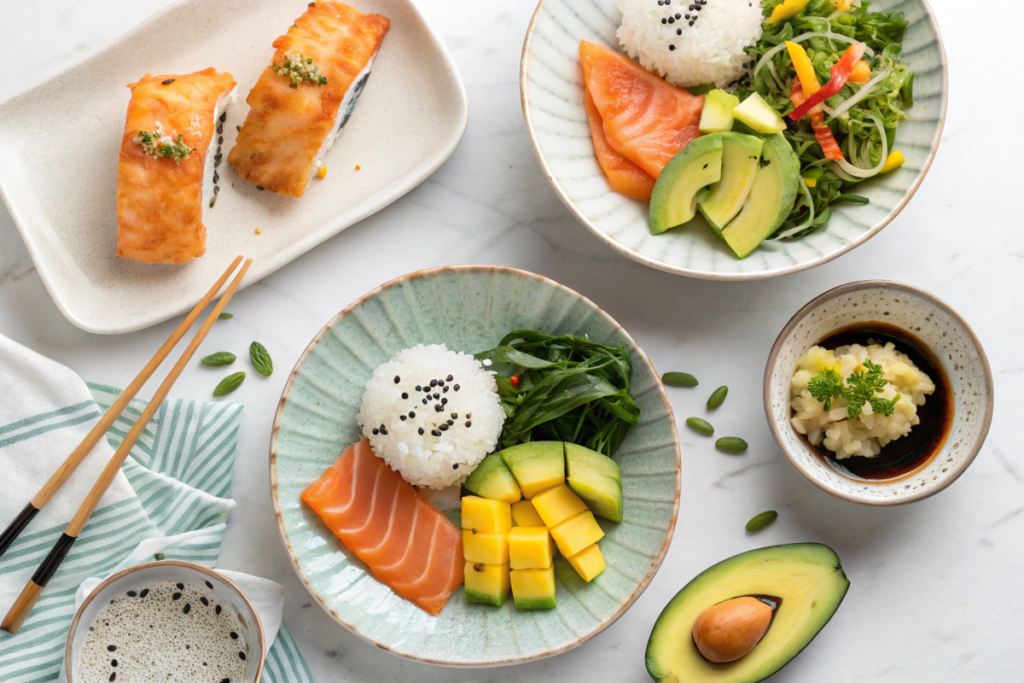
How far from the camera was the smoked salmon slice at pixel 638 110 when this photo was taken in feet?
8.35

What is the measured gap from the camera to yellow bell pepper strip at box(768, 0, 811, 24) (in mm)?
2533

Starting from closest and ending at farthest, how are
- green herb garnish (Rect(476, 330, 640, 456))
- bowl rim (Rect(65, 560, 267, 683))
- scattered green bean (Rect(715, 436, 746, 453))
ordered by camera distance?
bowl rim (Rect(65, 560, 267, 683))
green herb garnish (Rect(476, 330, 640, 456))
scattered green bean (Rect(715, 436, 746, 453))

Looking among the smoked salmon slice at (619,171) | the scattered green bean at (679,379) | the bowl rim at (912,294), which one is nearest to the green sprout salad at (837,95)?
the bowl rim at (912,294)

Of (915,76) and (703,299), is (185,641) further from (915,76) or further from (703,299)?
(915,76)

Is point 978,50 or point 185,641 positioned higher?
point 978,50

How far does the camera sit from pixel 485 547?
94.3 inches

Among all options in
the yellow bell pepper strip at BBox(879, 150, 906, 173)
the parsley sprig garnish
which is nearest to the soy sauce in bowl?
the parsley sprig garnish

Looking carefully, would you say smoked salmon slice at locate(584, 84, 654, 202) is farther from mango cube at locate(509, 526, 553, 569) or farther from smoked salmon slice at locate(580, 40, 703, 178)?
mango cube at locate(509, 526, 553, 569)

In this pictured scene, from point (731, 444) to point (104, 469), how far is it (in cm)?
230

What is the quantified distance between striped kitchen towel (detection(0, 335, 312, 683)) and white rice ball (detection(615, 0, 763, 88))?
204 centimetres

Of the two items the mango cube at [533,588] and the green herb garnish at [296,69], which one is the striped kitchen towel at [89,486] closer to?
the mango cube at [533,588]

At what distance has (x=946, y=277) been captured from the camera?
282 centimetres

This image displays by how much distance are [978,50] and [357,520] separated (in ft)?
9.94

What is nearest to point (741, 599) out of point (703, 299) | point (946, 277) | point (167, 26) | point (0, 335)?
point (703, 299)
